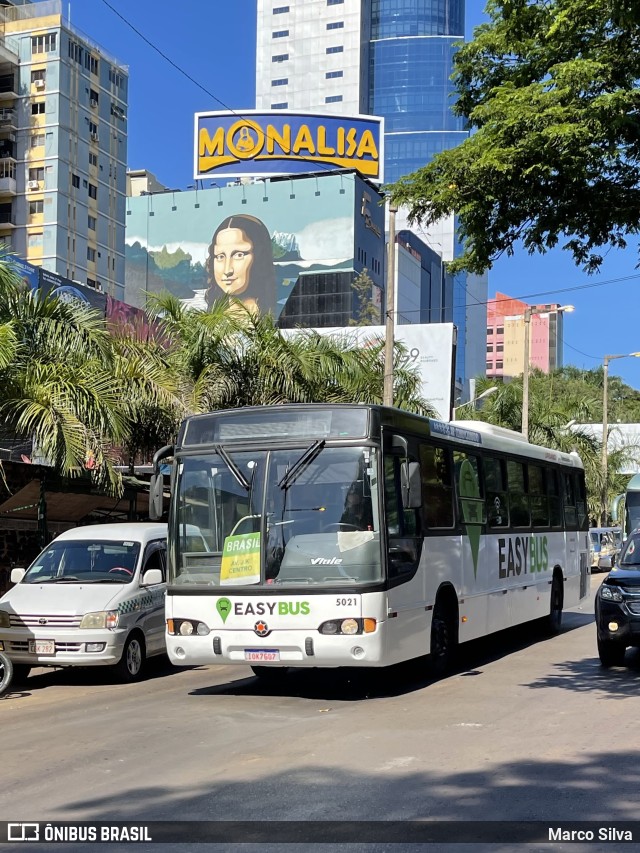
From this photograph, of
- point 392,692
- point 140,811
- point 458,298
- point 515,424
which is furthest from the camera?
point 458,298

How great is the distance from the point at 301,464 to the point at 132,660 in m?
3.75

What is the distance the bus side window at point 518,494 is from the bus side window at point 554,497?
1.34 metres

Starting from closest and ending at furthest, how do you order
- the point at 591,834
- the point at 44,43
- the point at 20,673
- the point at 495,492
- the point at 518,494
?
the point at 591,834 < the point at 20,673 < the point at 495,492 < the point at 518,494 < the point at 44,43

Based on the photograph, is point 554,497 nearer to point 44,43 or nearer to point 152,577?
point 152,577

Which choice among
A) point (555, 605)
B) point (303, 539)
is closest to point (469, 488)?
point (303, 539)

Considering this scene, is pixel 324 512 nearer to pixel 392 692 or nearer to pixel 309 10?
pixel 392 692

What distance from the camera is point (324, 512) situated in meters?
11.3

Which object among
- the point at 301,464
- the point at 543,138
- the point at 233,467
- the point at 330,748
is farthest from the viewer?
the point at 233,467

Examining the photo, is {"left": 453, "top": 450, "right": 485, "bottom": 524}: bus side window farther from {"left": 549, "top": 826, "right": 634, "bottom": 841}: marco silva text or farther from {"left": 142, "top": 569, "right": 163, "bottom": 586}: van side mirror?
{"left": 549, "top": 826, "right": 634, "bottom": 841}: marco silva text

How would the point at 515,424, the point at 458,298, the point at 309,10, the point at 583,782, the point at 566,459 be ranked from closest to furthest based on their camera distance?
the point at 583,782
the point at 566,459
the point at 515,424
the point at 458,298
the point at 309,10

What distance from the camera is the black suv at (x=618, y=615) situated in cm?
1301

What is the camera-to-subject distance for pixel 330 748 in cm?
870

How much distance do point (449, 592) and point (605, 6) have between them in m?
6.85

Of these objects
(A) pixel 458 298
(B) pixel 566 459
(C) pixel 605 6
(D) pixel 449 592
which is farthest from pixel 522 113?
(A) pixel 458 298
